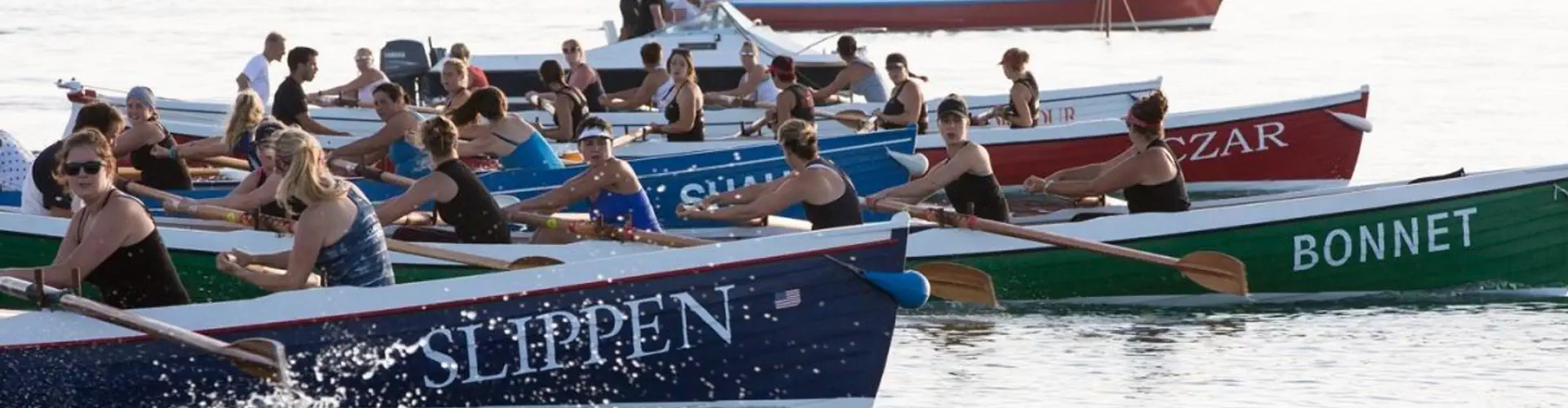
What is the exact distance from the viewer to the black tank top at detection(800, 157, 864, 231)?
14070 mm

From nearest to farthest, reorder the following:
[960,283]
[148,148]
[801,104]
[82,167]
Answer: [82,167] → [960,283] → [148,148] → [801,104]

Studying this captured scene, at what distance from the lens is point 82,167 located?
35.3 ft

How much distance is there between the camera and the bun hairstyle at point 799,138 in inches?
537

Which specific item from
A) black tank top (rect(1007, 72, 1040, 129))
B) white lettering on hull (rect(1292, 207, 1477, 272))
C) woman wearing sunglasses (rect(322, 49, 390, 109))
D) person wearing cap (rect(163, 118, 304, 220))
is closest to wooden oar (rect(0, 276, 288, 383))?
person wearing cap (rect(163, 118, 304, 220))

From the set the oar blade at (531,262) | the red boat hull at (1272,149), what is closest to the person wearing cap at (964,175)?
the oar blade at (531,262)

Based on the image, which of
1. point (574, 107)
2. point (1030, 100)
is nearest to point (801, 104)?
point (574, 107)

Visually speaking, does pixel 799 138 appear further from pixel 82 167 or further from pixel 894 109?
pixel 894 109

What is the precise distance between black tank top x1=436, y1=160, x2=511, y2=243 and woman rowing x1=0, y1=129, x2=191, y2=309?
2231 millimetres

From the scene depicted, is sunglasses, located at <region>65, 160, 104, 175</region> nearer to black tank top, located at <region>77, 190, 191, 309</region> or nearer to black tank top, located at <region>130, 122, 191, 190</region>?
black tank top, located at <region>77, 190, 191, 309</region>

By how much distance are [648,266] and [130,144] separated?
678 centimetres

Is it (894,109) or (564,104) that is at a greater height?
(564,104)

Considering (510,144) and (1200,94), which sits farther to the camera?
(1200,94)

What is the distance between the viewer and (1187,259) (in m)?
15.1

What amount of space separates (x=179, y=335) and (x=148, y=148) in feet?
21.2
